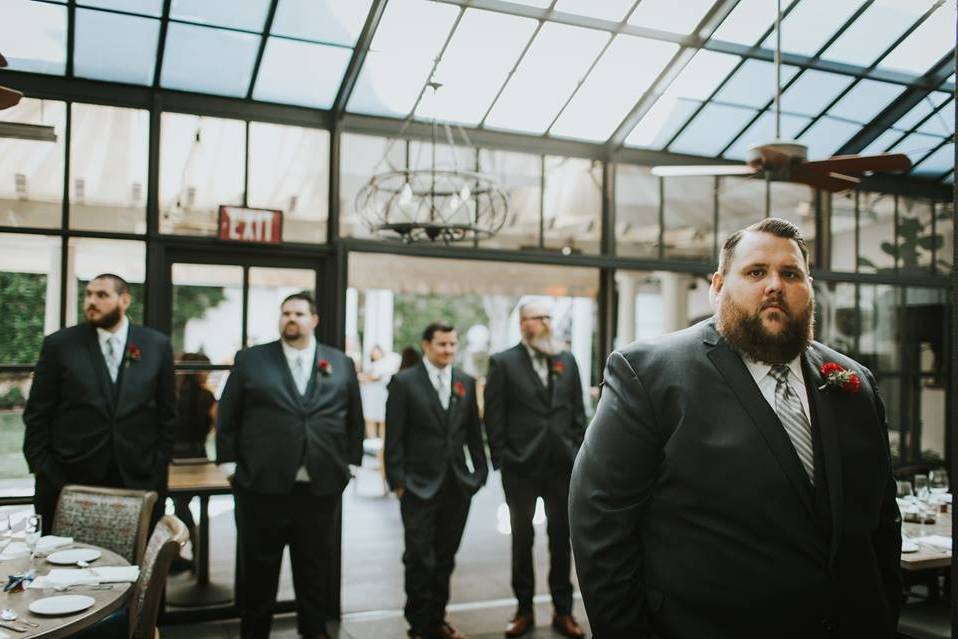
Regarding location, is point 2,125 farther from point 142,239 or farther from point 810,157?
point 810,157

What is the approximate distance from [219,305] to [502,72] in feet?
7.79

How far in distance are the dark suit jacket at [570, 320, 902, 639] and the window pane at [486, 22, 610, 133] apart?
360 cm

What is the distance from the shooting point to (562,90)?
5.56 metres

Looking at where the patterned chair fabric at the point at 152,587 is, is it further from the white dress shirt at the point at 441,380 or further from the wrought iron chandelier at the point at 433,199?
the white dress shirt at the point at 441,380

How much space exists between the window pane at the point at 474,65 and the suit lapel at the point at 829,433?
11.4 ft

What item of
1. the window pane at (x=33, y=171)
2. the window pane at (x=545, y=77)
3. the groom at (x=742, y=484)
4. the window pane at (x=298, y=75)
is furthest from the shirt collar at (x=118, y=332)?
the groom at (x=742, y=484)

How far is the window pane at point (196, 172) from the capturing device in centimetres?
493

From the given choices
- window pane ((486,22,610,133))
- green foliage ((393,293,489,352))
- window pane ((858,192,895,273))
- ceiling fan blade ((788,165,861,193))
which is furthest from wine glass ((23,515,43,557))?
green foliage ((393,293,489,352))

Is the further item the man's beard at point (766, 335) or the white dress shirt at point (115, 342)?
the white dress shirt at point (115, 342)

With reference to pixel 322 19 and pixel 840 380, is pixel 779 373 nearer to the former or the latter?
pixel 840 380

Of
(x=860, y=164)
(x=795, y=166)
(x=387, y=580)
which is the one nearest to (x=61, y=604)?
(x=387, y=580)

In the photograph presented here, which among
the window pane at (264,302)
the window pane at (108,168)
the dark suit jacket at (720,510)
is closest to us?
the dark suit jacket at (720,510)

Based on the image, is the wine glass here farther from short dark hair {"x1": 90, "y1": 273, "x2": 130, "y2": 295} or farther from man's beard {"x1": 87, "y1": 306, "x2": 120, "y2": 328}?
short dark hair {"x1": 90, "y1": 273, "x2": 130, "y2": 295}

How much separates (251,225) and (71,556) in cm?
240
